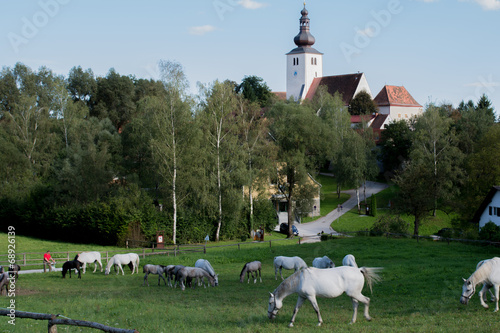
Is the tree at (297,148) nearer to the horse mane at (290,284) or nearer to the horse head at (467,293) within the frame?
the horse head at (467,293)

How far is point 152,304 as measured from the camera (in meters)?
15.4

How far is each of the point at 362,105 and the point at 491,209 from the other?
199 ft

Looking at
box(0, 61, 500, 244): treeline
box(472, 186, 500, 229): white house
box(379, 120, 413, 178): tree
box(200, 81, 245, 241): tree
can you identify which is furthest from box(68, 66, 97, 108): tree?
box(472, 186, 500, 229): white house

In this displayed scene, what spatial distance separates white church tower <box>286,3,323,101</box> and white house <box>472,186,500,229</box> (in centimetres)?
7924

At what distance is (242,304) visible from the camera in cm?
1555

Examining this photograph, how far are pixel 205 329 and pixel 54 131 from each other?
60283mm

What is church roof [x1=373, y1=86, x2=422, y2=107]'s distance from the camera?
104 metres

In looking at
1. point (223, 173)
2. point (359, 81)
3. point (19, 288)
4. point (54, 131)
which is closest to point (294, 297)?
point (19, 288)

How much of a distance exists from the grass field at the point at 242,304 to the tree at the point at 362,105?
73266 mm

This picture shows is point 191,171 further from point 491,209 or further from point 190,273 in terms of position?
point 491,209

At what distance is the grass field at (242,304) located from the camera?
39.4 feet

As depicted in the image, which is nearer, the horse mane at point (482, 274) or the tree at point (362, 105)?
the horse mane at point (482, 274)

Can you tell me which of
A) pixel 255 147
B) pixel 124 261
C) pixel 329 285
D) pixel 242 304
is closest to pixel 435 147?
pixel 255 147

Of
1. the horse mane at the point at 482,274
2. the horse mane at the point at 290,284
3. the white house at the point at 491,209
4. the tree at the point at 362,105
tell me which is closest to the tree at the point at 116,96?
the tree at the point at 362,105
